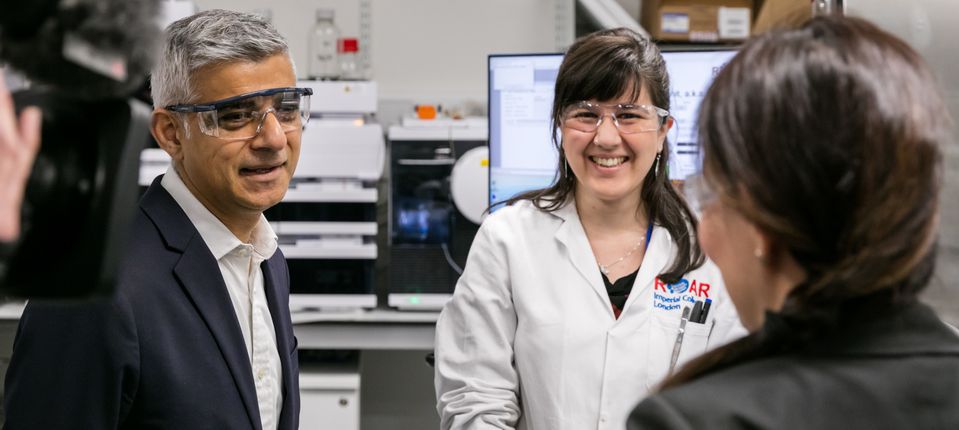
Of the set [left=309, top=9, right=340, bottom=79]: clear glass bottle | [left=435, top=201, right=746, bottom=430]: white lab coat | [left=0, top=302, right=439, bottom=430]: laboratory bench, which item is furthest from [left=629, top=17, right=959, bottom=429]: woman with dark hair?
[left=309, top=9, right=340, bottom=79]: clear glass bottle

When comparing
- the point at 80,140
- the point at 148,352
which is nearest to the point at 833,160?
the point at 80,140

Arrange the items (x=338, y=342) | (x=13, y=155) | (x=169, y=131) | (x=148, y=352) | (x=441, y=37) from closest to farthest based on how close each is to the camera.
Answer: (x=13, y=155), (x=148, y=352), (x=169, y=131), (x=338, y=342), (x=441, y=37)

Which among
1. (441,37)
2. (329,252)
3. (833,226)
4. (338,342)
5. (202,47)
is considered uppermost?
(441,37)

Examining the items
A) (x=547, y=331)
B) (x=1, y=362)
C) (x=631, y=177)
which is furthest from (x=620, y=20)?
(x=1, y=362)

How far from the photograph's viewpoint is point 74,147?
0.42 metres

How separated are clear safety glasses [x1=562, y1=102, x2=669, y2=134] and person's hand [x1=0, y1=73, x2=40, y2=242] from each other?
1240mm

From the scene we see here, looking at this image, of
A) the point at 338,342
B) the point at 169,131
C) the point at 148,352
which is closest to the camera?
the point at 148,352

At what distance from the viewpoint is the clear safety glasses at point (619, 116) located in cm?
156

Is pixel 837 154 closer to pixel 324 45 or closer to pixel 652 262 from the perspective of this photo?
pixel 652 262

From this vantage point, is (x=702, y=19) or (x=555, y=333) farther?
(x=702, y=19)

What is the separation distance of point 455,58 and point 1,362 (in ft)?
6.59

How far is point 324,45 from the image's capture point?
3.26m

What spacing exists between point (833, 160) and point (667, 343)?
91 cm

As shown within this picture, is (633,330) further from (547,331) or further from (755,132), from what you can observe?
(755,132)
